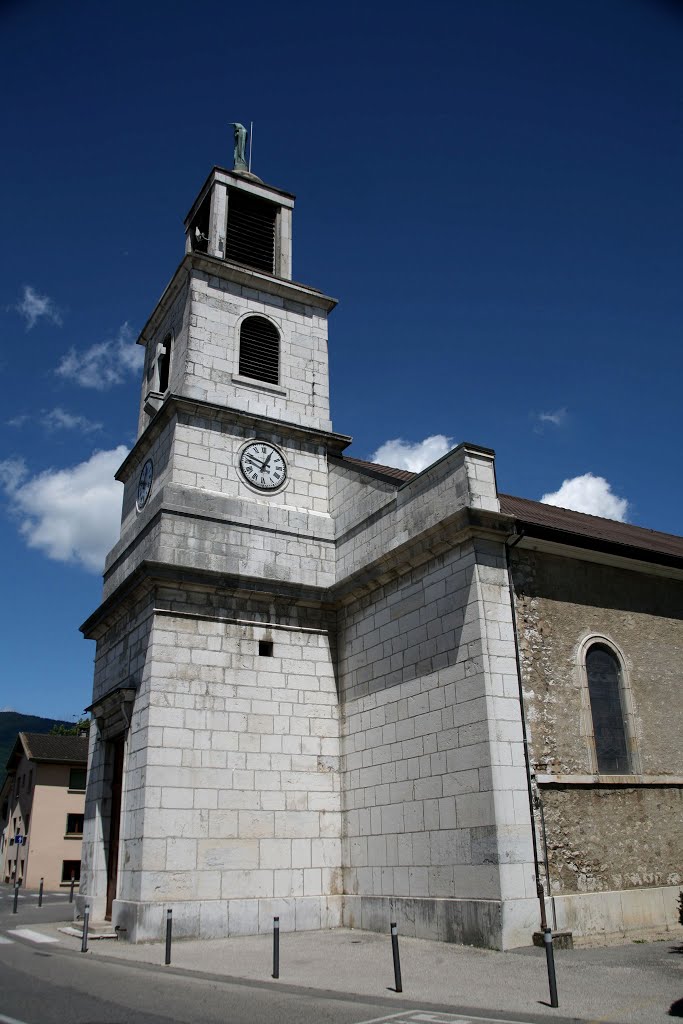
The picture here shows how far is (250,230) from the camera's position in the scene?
22594 mm

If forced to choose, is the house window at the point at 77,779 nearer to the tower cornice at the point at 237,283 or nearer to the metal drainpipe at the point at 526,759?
the tower cornice at the point at 237,283

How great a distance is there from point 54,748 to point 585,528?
34057mm

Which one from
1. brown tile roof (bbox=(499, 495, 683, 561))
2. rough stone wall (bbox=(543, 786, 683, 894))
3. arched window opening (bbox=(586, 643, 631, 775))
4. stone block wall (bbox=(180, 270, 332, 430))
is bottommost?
rough stone wall (bbox=(543, 786, 683, 894))

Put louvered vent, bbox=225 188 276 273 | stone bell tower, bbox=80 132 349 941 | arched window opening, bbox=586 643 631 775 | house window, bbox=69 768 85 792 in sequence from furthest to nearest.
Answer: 1. house window, bbox=69 768 85 792
2. louvered vent, bbox=225 188 276 273
3. stone bell tower, bbox=80 132 349 941
4. arched window opening, bbox=586 643 631 775

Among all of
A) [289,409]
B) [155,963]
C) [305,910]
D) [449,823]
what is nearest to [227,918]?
[305,910]

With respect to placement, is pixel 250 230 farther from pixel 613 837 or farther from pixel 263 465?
pixel 613 837

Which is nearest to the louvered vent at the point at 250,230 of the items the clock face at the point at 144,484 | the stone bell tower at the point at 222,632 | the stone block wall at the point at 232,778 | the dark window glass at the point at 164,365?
the stone bell tower at the point at 222,632

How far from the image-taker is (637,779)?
1433cm

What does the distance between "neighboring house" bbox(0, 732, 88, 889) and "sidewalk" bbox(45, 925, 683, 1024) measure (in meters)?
27.9

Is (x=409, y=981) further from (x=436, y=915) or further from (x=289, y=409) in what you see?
(x=289, y=409)

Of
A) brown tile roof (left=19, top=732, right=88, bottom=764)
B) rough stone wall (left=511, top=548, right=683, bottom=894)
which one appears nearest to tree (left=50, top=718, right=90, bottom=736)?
brown tile roof (left=19, top=732, right=88, bottom=764)

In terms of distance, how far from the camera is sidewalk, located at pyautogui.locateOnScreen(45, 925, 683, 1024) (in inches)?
336

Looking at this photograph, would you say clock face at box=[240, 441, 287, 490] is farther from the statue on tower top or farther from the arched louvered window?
the statue on tower top

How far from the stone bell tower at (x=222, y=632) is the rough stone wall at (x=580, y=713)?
516cm
